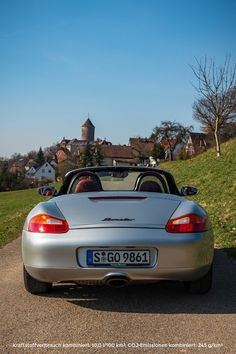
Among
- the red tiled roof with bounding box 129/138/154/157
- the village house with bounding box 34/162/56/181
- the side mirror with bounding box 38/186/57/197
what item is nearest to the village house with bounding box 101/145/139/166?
the red tiled roof with bounding box 129/138/154/157

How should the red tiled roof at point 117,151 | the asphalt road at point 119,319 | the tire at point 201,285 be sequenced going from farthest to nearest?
the red tiled roof at point 117,151, the tire at point 201,285, the asphalt road at point 119,319

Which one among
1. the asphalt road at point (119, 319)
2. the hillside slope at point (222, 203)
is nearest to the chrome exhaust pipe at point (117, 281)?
the asphalt road at point (119, 319)

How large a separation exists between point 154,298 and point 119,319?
774mm

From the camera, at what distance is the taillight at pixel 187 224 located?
417cm

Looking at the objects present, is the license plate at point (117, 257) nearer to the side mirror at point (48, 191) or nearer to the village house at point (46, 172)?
the side mirror at point (48, 191)

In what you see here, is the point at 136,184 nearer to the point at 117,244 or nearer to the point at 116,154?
the point at 117,244

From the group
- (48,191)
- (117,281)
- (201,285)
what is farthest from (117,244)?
(48,191)

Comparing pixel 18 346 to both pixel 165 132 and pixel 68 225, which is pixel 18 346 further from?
pixel 165 132

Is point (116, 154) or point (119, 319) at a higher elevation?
point (119, 319)

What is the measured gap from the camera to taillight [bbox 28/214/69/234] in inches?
165

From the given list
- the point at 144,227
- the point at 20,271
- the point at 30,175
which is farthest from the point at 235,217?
the point at 30,175

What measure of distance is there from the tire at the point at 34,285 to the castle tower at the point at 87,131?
175723 millimetres

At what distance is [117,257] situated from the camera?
159 inches

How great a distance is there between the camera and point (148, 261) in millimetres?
4070
